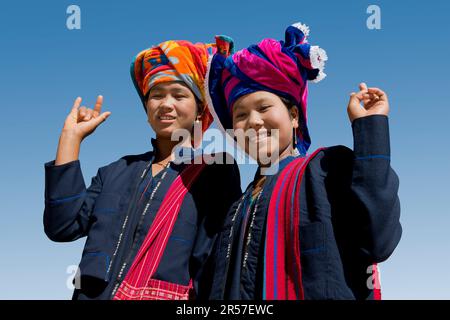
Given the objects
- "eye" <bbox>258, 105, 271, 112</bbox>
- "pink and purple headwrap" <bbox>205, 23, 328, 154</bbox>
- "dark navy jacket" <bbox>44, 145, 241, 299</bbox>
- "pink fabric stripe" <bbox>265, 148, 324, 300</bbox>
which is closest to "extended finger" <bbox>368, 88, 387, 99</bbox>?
"pink fabric stripe" <bbox>265, 148, 324, 300</bbox>

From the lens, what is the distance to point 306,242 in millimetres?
2604

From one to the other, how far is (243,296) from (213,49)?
203cm

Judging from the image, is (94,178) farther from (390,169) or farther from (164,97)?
(390,169)

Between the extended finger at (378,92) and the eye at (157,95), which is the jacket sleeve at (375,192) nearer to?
the extended finger at (378,92)

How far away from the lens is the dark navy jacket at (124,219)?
3.11 metres

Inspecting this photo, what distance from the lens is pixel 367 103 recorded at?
279 cm

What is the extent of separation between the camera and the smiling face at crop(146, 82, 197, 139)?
367 centimetres

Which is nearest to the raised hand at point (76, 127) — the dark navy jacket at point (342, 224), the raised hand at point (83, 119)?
the raised hand at point (83, 119)

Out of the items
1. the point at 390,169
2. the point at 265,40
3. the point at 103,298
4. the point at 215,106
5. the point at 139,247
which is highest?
the point at 265,40

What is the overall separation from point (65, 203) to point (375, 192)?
1933 millimetres

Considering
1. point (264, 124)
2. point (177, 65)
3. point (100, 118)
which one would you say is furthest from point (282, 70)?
point (100, 118)

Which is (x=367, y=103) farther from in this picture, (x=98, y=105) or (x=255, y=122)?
(x=98, y=105)

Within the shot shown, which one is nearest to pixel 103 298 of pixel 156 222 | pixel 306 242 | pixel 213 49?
pixel 156 222

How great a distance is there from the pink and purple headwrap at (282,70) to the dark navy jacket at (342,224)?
59cm
